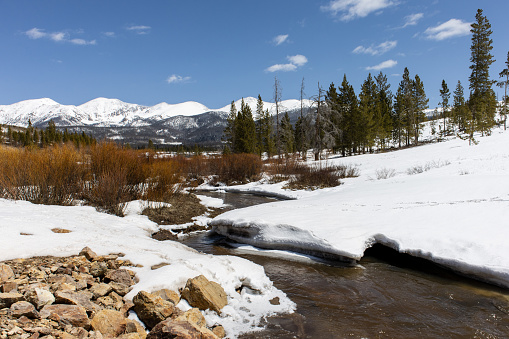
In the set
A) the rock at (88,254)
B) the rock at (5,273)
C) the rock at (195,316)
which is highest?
the rock at (5,273)

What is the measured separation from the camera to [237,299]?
3.45 metres

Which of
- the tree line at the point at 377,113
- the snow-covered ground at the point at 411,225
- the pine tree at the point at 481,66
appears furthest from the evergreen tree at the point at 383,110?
the snow-covered ground at the point at 411,225

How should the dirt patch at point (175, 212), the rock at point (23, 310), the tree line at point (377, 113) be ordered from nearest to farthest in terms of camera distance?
the rock at point (23, 310)
the dirt patch at point (175, 212)
the tree line at point (377, 113)

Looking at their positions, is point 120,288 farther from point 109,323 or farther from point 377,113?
point 377,113

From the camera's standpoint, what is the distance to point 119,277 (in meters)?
3.13

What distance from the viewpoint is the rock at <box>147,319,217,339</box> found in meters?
2.27

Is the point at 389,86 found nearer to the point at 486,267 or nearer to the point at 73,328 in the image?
the point at 486,267

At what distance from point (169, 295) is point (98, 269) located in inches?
39.1

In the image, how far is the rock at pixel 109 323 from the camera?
2.31 metres

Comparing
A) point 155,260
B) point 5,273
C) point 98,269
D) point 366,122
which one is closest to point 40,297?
point 5,273

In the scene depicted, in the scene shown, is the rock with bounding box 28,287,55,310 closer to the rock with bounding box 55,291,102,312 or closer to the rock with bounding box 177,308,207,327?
the rock with bounding box 55,291,102,312

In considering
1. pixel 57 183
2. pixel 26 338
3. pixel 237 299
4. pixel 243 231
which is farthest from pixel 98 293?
pixel 57 183

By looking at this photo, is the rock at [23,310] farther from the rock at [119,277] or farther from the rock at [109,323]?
the rock at [119,277]

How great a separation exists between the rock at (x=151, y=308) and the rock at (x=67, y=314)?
491 millimetres
